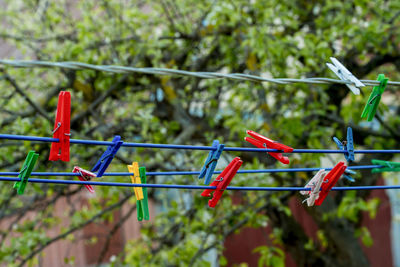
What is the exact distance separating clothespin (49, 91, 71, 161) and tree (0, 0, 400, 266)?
222cm

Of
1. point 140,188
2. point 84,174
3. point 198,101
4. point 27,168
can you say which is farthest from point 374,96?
point 198,101

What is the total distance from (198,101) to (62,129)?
12.0 feet

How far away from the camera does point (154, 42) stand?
4.52 metres

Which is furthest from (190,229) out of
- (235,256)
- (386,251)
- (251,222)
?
(386,251)

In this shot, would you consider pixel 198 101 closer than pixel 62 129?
No

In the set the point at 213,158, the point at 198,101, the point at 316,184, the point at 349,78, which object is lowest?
the point at 316,184

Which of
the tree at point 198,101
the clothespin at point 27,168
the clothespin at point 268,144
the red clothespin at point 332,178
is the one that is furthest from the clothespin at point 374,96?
the tree at point 198,101

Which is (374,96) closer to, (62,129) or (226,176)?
(226,176)

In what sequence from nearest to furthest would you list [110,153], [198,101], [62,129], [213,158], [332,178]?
[62,129]
[110,153]
[213,158]
[332,178]
[198,101]

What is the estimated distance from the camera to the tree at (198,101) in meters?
4.18

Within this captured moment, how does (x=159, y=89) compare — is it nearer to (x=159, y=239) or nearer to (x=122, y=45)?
(x=122, y=45)

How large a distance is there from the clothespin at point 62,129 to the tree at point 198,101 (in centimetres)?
222

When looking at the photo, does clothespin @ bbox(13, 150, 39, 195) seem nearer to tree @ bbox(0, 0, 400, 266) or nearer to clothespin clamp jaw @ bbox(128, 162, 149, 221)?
clothespin clamp jaw @ bbox(128, 162, 149, 221)

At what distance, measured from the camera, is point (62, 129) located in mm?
1724
